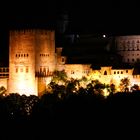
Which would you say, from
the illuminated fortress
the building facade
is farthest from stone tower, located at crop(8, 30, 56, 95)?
the building facade

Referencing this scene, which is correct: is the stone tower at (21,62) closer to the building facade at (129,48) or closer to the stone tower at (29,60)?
the stone tower at (29,60)

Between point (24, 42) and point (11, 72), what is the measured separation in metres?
2.60

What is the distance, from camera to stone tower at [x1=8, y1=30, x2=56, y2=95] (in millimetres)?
69688

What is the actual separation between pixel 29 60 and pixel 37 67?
87cm

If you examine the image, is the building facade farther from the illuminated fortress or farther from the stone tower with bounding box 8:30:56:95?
the stone tower with bounding box 8:30:56:95

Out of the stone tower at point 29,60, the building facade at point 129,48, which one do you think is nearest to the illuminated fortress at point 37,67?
the stone tower at point 29,60

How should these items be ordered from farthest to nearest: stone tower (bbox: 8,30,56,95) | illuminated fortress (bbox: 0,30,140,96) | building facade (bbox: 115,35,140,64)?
building facade (bbox: 115,35,140,64) → illuminated fortress (bbox: 0,30,140,96) → stone tower (bbox: 8,30,56,95)

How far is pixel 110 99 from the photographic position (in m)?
57.8

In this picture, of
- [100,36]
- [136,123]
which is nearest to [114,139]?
[136,123]

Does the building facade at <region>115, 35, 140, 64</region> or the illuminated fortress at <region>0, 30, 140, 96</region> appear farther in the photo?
the building facade at <region>115, 35, 140, 64</region>

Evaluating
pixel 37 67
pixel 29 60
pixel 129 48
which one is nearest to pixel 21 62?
pixel 29 60

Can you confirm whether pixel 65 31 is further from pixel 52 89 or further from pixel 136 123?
pixel 136 123

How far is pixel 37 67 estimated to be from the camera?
70.4m

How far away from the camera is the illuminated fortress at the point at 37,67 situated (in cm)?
6981
